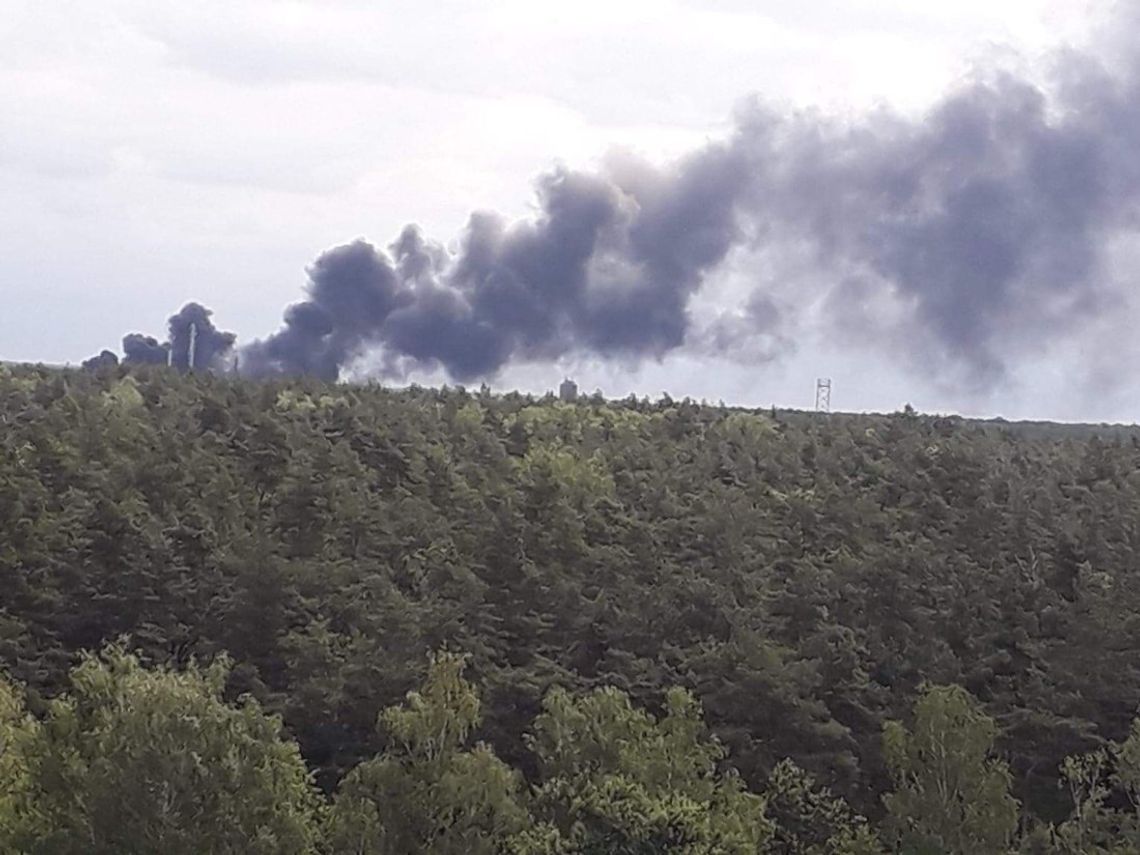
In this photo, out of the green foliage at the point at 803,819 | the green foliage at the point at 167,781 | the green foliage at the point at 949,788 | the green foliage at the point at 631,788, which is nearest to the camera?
the green foliage at the point at 167,781

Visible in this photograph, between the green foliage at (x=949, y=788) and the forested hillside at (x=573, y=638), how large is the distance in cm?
10

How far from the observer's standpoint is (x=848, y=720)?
59.9 metres

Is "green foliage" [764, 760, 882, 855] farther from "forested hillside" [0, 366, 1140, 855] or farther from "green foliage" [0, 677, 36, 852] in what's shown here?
"green foliage" [0, 677, 36, 852]

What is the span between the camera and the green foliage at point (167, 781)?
131ft

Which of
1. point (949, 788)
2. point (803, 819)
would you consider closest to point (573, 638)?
point (803, 819)

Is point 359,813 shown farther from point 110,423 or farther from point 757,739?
point 110,423

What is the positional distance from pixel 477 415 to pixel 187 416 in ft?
77.6

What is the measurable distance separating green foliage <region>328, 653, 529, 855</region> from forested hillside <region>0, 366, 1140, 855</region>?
0.08 meters

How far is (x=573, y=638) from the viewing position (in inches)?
2470

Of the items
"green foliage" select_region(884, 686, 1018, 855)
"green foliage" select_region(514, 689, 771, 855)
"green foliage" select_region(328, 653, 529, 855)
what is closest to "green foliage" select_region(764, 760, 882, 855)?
"green foliage" select_region(884, 686, 1018, 855)

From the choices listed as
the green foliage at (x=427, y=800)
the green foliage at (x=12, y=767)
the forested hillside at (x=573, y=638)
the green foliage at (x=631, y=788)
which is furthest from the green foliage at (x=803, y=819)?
the green foliage at (x=12, y=767)

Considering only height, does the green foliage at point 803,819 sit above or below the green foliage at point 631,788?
below

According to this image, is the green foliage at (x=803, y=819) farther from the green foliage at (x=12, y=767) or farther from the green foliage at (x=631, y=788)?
the green foliage at (x=12, y=767)

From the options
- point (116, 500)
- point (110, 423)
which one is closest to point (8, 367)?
point (110, 423)
